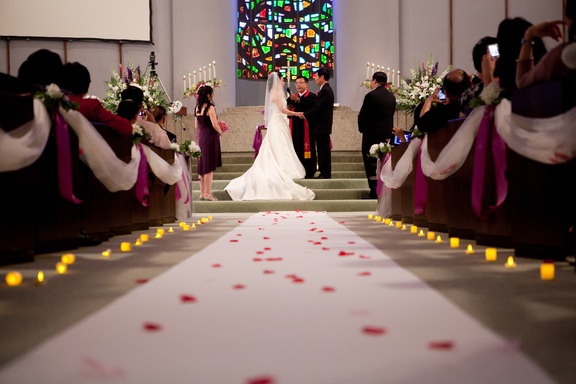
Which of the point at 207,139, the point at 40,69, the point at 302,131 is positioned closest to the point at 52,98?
the point at 40,69

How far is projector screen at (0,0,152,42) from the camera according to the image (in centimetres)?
A: 1410

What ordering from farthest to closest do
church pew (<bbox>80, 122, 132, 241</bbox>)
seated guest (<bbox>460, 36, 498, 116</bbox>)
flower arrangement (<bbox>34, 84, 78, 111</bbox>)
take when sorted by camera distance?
church pew (<bbox>80, 122, 132, 241</bbox>) → seated guest (<bbox>460, 36, 498, 116</bbox>) → flower arrangement (<bbox>34, 84, 78, 111</bbox>)

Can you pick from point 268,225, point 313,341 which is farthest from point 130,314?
point 268,225

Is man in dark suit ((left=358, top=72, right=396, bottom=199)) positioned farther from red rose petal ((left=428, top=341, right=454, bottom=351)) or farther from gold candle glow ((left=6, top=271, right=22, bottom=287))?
red rose petal ((left=428, top=341, right=454, bottom=351))

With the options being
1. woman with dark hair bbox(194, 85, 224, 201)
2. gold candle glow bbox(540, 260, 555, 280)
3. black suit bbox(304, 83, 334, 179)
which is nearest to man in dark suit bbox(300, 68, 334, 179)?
black suit bbox(304, 83, 334, 179)

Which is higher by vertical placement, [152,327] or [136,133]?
[136,133]

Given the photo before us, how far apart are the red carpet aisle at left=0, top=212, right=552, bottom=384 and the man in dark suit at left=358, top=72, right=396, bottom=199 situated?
21.0ft

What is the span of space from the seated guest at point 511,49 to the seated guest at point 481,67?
297 millimetres

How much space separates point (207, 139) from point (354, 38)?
300 inches

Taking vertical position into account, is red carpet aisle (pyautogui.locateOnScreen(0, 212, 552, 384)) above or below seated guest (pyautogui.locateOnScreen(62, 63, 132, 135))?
below

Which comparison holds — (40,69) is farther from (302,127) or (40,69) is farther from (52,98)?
(302,127)

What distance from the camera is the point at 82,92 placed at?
482cm

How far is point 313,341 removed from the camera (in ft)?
5.64

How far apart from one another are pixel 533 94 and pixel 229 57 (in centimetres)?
1353
